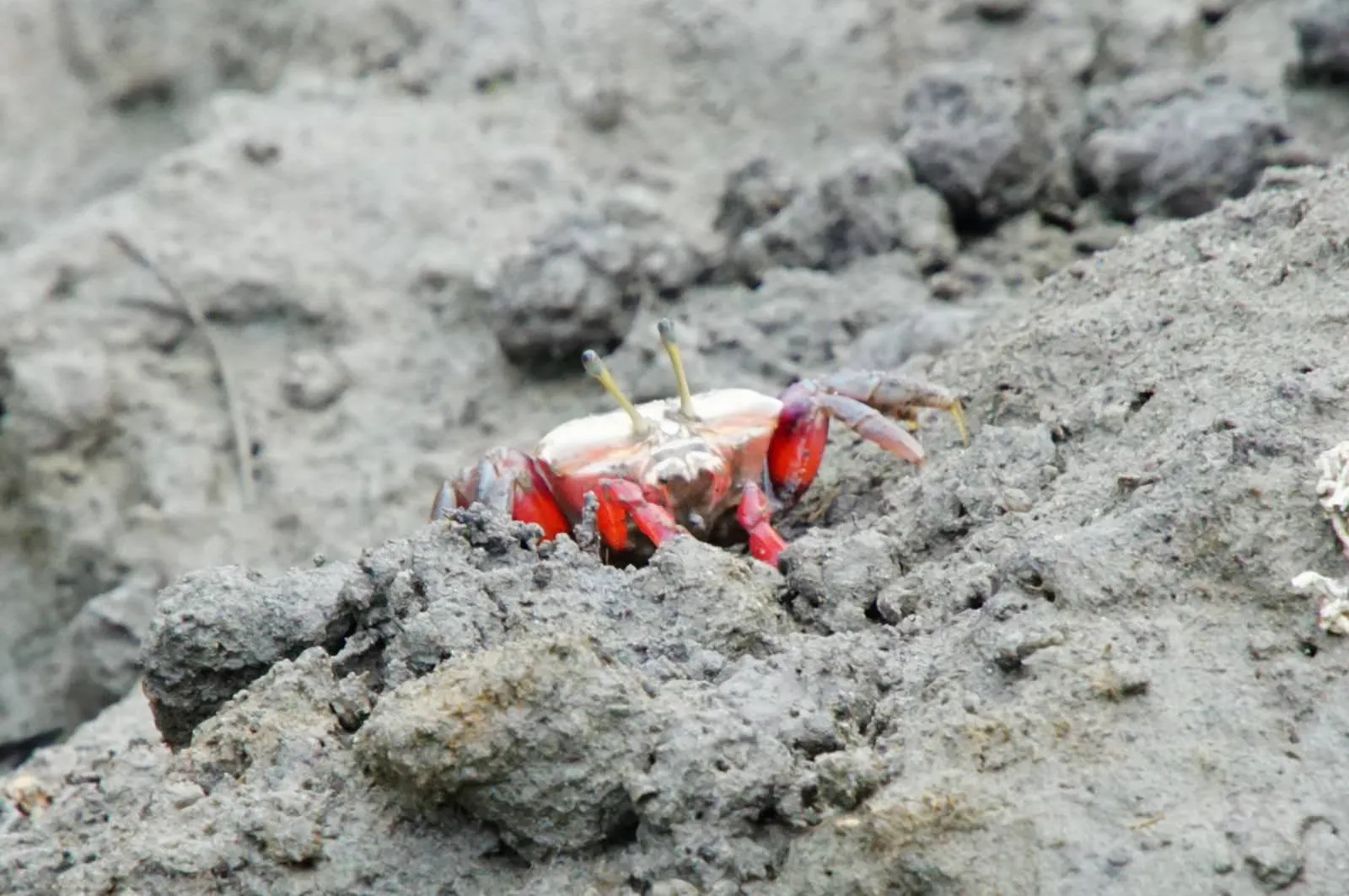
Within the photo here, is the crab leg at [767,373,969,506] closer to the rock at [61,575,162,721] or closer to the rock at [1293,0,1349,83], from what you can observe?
the rock at [61,575,162,721]

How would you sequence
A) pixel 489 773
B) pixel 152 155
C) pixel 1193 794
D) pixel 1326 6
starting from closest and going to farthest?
1. pixel 1193 794
2. pixel 489 773
3. pixel 1326 6
4. pixel 152 155

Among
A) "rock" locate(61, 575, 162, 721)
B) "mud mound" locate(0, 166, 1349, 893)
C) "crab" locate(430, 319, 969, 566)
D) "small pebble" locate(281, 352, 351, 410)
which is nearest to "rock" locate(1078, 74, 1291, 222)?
"crab" locate(430, 319, 969, 566)

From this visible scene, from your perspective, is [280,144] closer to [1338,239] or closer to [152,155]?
[152,155]

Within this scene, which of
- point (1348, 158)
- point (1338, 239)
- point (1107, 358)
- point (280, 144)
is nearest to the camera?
point (1338, 239)

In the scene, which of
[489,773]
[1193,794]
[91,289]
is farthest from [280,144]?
[1193,794]

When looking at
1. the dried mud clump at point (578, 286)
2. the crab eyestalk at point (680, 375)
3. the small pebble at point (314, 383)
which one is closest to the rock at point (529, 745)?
the crab eyestalk at point (680, 375)

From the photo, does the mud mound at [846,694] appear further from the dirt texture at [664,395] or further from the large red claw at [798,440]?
the large red claw at [798,440]
